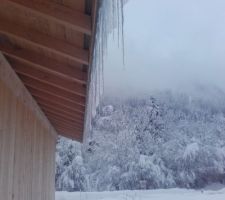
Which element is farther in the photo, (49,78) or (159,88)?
(159,88)

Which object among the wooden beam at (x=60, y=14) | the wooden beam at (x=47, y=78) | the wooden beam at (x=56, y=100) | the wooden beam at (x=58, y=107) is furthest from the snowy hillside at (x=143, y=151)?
the wooden beam at (x=60, y=14)

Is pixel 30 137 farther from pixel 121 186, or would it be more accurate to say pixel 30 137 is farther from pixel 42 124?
pixel 121 186

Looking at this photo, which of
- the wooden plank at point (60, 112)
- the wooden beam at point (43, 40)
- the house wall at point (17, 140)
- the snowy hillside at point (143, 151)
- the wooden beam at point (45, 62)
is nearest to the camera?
the wooden beam at point (43, 40)

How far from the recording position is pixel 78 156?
1575 cm

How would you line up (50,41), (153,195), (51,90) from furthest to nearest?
(153,195)
(51,90)
(50,41)

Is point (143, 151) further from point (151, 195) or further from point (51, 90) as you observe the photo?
point (51, 90)

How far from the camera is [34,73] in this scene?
2.75m

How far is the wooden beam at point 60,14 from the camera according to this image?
1571mm

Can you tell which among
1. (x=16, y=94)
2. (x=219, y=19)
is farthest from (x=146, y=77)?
(x=16, y=94)

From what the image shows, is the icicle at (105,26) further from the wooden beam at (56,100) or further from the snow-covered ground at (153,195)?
the snow-covered ground at (153,195)

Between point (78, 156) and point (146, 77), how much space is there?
22.3 ft

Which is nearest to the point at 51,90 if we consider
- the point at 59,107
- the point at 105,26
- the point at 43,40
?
the point at 59,107

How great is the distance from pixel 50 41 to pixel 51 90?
1229 millimetres

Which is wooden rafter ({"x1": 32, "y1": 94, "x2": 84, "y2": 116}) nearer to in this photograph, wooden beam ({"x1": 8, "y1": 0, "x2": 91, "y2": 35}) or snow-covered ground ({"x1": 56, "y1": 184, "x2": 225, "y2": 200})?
wooden beam ({"x1": 8, "y1": 0, "x2": 91, "y2": 35})
